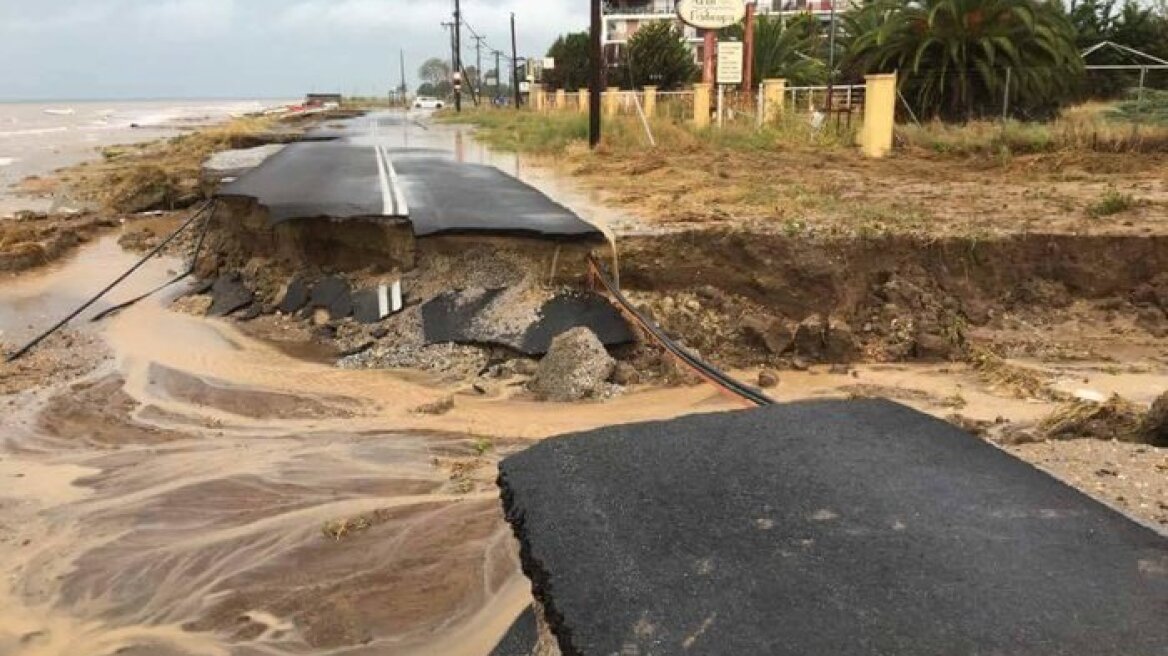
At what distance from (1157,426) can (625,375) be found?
13.1 feet

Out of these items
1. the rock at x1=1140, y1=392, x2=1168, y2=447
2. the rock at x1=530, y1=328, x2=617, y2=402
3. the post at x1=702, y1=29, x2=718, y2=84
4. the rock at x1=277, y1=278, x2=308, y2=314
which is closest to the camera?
the rock at x1=1140, y1=392, x2=1168, y2=447

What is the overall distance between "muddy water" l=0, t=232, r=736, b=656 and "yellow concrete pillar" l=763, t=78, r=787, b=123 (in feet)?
59.6

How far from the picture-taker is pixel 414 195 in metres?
12.8

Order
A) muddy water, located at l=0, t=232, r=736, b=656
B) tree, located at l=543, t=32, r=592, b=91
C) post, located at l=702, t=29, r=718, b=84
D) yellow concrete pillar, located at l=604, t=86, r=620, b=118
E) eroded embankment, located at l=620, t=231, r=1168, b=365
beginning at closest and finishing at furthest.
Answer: muddy water, located at l=0, t=232, r=736, b=656
eroded embankment, located at l=620, t=231, r=1168, b=365
post, located at l=702, t=29, r=718, b=84
yellow concrete pillar, located at l=604, t=86, r=620, b=118
tree, located at l=543, t=32, r=592, b=91

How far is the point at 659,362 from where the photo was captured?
26.6 feet

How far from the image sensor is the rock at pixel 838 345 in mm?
8438

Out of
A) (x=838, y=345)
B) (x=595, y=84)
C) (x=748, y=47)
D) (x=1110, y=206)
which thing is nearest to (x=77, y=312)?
(x=838, y=345)

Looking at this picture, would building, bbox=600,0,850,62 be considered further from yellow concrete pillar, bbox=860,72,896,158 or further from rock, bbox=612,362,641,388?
rock, bbox=612,362,641,388

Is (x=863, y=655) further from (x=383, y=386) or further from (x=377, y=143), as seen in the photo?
(x=377, y=143)

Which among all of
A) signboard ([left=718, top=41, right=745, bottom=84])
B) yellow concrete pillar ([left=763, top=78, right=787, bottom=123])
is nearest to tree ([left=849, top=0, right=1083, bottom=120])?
yellow concrete pillar ([left=763, top=78, right=787, bottom=123])

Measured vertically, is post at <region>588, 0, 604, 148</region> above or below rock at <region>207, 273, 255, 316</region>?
above

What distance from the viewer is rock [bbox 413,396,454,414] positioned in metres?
7.25

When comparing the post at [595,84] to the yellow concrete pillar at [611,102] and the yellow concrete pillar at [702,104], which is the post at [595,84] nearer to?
the yellow concrete pillar at [702,104]

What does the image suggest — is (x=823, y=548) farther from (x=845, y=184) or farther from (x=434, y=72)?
(x=434, y=72)
